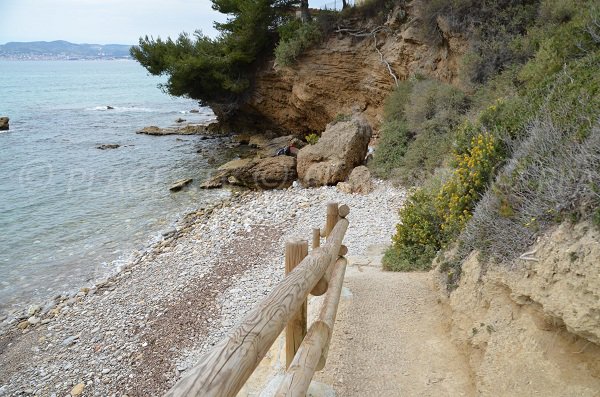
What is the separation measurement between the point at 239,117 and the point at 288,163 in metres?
12.8

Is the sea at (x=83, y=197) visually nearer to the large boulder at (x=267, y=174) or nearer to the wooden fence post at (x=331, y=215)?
the large boulder at (x=267, y=174)

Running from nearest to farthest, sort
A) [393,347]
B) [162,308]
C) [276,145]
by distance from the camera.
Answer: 1. [393,347]
2. [162,308]
3. [276,145]

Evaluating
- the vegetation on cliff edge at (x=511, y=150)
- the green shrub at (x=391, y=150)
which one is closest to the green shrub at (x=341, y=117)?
the green shrub at (x=391, y=150)

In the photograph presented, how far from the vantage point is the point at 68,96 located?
57.2 meters

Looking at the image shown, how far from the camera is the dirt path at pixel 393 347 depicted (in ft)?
13.3

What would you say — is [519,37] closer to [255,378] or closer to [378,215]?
[378,215]

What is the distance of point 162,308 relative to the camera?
8.31 m

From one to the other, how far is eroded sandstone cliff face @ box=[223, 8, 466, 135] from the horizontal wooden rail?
14.3 metres

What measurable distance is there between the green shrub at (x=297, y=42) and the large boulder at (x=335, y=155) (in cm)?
660

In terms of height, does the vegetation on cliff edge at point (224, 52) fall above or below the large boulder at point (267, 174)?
above

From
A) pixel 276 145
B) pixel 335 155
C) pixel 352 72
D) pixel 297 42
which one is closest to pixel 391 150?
pixel 335 155

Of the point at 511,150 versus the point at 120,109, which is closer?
the point at 511,150

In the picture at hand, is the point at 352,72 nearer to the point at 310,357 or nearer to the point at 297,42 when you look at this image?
the point at 297,42

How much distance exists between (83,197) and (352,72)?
552 inches
